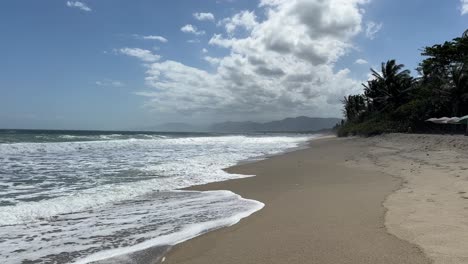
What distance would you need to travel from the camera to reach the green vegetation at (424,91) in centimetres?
Result: 3269

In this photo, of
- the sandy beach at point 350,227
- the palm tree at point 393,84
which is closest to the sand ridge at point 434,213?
the sandy beach at point 350,227

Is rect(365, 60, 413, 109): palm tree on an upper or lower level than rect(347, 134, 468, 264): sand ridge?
upper

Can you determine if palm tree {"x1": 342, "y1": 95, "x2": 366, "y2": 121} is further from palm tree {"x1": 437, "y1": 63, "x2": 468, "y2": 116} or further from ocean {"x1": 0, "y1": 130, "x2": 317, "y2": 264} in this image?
ocean {"x1": 0, "y1": 130, "x2": 317, "y2": 264}

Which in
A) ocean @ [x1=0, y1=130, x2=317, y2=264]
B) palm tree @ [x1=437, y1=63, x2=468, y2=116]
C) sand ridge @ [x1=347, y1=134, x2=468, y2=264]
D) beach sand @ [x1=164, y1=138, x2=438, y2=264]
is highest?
palm tree @ [x1=437, y1=63, x2=468, y2=116]

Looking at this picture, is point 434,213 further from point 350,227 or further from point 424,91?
point 424,91

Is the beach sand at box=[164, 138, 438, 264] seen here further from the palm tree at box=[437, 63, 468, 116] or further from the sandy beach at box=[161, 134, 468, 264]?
the palm tree at box=[437, 63, 468, 116]

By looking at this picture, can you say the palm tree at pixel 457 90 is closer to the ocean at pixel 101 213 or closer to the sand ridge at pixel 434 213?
the sand ridge at pixel 434 213

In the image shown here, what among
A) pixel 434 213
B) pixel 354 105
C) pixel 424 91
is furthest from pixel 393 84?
pixel 434 213

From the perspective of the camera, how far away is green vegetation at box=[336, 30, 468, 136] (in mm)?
32688

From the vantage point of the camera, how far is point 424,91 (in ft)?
117

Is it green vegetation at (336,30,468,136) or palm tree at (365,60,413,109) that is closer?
green vegetation at (336,30,468,136)

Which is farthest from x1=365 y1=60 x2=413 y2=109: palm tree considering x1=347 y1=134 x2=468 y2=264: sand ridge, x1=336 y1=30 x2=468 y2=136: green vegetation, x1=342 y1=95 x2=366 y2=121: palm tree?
x1=347 y1=134 x2=468 y2=264: sand ridge

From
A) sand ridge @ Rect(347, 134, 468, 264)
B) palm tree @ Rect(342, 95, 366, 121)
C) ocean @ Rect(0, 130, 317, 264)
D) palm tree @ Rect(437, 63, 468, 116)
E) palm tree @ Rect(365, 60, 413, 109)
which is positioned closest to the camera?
sand ridge @ Rect(347, 134, 468, 264)

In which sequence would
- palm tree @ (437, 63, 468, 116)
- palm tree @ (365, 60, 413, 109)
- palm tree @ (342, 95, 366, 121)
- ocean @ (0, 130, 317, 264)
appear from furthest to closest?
palm tree @ (342, 95, 366, 121), palm tree @ (365, 60, 413, 109), palm tree @ (437, 63, 468, 116), ocean @ (0, 130, 317, 264)
